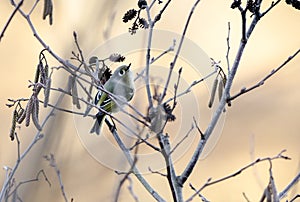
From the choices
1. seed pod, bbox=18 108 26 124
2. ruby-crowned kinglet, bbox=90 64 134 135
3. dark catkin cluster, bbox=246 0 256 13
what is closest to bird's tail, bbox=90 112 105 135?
ruby-crowned kinglet, bbox=90 64 134 135

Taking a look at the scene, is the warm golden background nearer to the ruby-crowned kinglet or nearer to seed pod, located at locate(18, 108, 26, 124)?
the ruby-crowned kinglet

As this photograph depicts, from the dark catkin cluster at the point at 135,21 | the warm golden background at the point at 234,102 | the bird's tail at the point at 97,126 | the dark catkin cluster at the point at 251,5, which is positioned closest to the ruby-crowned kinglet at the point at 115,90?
the bird's tail at the point at 97,126

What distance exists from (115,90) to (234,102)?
3.28ft

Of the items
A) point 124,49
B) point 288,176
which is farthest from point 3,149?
point 288,176

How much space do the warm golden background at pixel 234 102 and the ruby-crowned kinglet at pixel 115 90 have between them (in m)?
0.48

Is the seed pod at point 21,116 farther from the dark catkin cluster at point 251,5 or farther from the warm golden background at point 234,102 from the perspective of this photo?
the warm golden background at point 234,102

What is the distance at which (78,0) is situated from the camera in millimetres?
1819

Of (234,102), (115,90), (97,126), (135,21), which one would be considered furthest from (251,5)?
(234,102)

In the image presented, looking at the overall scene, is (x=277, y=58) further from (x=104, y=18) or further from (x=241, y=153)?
(x=104, y=18)

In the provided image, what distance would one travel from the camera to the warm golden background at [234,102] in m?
1.77

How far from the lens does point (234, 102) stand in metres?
1.92

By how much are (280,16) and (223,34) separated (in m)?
0.27

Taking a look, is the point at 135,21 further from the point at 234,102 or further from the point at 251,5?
the point at 234,102

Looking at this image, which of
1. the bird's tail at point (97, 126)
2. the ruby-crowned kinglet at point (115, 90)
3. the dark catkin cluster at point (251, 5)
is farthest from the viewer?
the bird's tail at point (97, 126)
